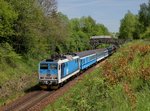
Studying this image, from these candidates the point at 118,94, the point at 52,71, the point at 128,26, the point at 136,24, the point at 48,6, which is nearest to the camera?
the point at 118,94

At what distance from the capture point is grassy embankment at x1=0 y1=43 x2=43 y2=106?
32.4 meters

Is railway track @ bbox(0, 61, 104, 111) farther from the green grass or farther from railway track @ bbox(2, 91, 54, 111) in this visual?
the green grass

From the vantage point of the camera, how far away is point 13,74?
39.6 meters

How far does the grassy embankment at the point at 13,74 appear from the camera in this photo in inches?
1276

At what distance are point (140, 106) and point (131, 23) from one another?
156 metres

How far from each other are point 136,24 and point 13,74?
11103 cm

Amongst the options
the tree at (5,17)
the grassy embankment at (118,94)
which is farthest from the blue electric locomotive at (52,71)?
the grassy embankment at (118,94)

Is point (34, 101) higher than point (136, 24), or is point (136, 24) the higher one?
point (136, 24)

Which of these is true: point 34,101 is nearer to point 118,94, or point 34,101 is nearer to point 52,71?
point 52,71

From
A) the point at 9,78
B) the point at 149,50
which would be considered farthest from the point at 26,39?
the point at 149,50

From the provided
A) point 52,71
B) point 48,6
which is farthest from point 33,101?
point 48,6

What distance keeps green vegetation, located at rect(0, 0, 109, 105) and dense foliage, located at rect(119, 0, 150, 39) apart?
63.0 meters

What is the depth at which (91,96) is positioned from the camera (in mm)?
12234

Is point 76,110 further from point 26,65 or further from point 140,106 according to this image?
point 26,65
